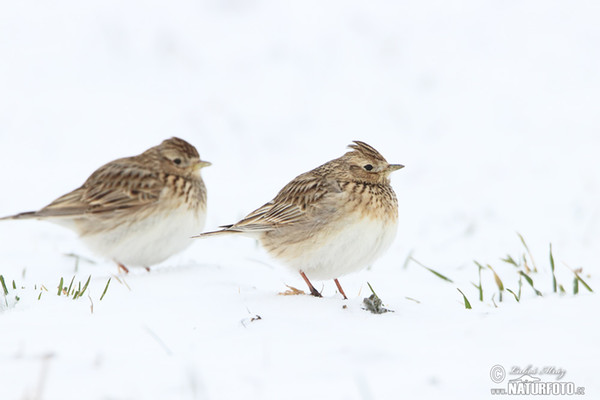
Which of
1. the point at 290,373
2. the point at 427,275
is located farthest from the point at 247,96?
the point at 290,373

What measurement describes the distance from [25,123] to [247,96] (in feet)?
15.2

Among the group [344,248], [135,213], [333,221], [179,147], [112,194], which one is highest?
[179,147]

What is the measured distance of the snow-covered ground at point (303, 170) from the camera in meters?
4.11

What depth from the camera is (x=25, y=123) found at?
15.9m

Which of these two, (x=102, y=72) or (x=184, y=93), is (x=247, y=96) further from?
(x=102, y=72)

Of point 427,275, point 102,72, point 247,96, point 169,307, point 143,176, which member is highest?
point 102,72

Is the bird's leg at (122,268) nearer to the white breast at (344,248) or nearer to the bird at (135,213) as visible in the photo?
the bird at (135,213)

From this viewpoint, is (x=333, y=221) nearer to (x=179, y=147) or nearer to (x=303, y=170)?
(x=179, y=147)

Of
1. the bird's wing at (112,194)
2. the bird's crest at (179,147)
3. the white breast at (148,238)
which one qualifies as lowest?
A: the white breast at (148,238)

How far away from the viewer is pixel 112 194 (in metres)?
7.45

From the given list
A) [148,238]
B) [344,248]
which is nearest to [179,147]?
[148,238]

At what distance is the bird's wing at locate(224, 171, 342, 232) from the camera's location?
6.11 meters

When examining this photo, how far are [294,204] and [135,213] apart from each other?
174cm

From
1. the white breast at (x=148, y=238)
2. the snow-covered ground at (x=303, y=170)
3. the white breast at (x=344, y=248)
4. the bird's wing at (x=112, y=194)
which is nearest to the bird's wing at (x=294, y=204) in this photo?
the white breast at (x=344, y=248)
